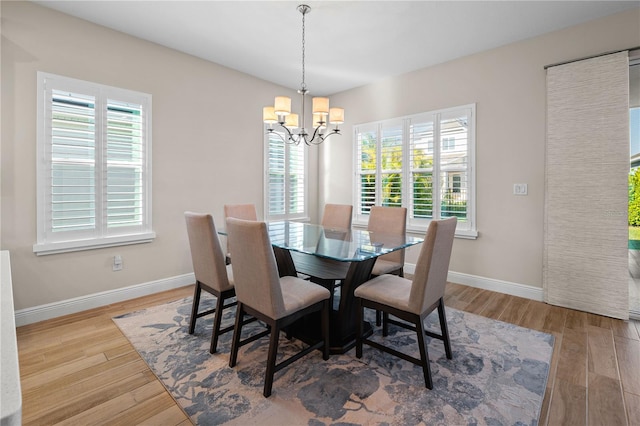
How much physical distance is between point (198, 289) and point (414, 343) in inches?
71.5

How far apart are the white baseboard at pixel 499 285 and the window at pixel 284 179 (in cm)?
259

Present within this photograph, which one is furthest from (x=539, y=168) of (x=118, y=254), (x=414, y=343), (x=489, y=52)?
(x=118, y=254)

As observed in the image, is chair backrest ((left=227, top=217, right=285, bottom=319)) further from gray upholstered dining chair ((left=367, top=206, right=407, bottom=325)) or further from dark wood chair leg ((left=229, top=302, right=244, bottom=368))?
gray upholstered dining chair ((left=367, top=206, right=407, bottom=325))

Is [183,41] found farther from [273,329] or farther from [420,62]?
[273,329]

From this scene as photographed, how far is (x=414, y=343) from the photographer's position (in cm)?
243

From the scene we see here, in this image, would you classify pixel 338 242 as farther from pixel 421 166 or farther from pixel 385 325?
pixel 421 166

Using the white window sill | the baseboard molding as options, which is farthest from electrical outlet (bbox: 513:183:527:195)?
the white window sill

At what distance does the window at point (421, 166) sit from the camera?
12.6ft

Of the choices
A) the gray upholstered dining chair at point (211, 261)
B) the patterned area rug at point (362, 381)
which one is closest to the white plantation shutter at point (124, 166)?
the patterned area rug at point (362, 381)

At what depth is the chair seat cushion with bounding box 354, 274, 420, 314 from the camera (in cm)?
200

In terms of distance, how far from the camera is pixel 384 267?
2.91 m

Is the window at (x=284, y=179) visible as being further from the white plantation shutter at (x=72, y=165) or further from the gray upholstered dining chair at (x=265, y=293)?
the gray upholstered dining chair at (x=265, y=293)

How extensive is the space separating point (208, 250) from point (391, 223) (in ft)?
6.11

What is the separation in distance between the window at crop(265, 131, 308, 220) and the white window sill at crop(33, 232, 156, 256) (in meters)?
1.77
